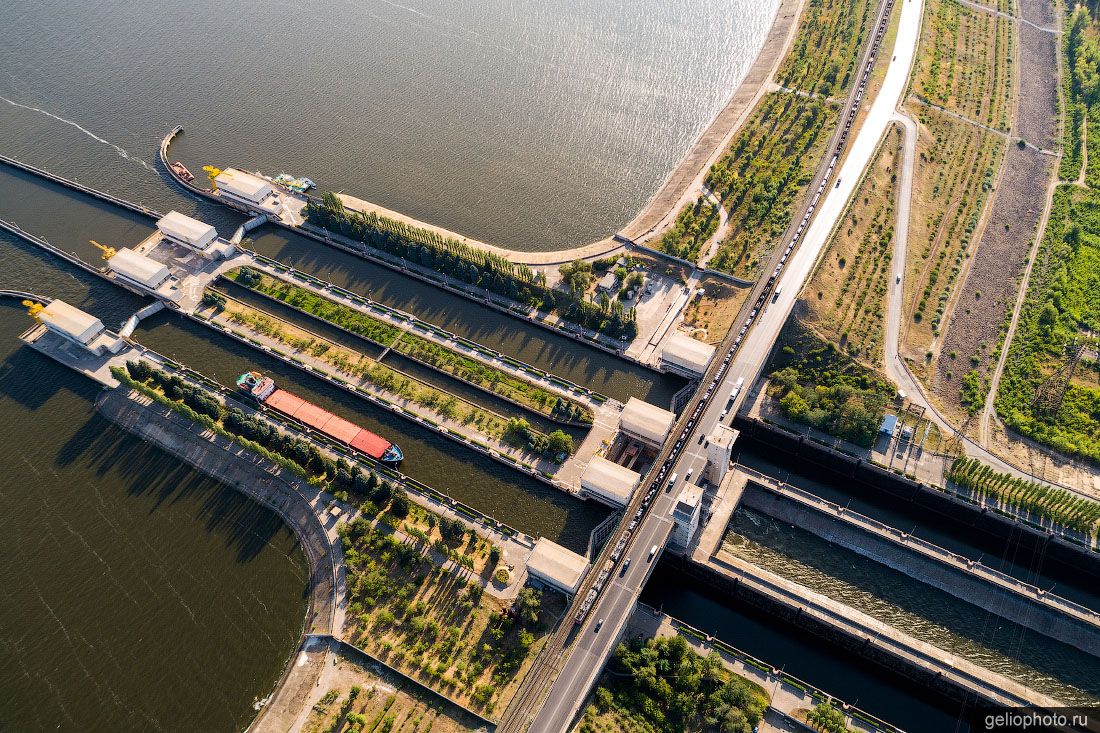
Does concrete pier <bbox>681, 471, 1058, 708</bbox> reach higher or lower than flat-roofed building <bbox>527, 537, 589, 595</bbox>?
higher

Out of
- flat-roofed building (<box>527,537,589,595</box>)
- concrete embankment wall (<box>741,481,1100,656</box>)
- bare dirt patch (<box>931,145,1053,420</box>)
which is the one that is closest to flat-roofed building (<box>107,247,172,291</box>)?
flat-roofed building (<box>527,537,589,595</box>)

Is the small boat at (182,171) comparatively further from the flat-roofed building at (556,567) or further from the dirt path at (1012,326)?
the dirt path at (1012,326)

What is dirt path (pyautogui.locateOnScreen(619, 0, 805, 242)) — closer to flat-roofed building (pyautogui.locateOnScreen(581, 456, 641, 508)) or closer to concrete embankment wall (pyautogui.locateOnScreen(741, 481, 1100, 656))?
flat-roofed building (pyautogui.locateOnScreen(581, 456, 641, 508))

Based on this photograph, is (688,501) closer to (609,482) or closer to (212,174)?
(609,482)

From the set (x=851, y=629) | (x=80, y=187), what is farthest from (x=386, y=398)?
(x=80, y=187)

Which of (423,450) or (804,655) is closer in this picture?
(804,655)
